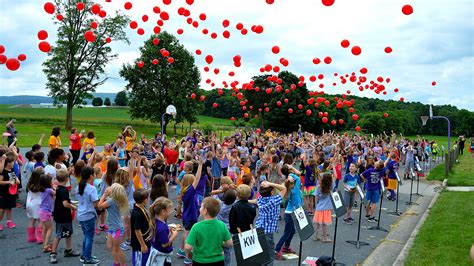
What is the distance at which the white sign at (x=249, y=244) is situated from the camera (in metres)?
4.35

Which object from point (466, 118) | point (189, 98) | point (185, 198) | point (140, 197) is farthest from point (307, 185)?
point (466, 118)

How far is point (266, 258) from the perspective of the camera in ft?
14.9

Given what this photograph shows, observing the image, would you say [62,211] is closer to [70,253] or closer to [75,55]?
[70,253]

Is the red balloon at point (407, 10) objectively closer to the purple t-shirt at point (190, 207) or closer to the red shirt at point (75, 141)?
the purple t-shirt at point (190, 207)

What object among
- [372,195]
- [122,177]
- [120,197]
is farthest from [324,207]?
[120,197]

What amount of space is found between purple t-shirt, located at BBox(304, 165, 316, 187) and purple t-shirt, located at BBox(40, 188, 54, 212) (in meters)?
6.48

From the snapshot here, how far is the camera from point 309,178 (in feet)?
36.0

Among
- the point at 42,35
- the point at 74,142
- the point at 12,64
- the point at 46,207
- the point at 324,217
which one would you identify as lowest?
the point at 324,217

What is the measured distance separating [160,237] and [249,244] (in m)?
1.29

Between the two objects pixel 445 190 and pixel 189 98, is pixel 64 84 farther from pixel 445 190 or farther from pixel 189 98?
pixel 445 190

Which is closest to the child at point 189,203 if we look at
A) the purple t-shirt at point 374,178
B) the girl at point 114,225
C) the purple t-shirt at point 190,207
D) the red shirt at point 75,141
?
the purple t-shirt at point 190,207

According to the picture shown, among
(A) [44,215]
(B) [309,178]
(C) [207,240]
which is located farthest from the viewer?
(B) [309,178]

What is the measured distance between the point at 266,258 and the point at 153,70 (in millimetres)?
47541

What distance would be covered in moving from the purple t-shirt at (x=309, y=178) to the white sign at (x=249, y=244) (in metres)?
6.51
